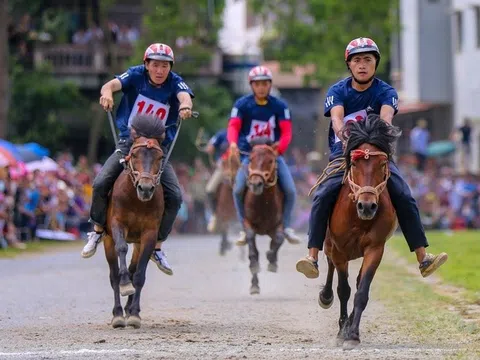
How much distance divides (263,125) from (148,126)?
500 centimetres

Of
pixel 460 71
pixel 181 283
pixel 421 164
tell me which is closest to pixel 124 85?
pixel 181 283

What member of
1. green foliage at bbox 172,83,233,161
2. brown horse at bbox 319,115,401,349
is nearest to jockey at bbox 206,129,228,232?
brown horse at bbox 319,115,401,349

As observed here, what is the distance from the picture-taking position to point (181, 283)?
1870cm

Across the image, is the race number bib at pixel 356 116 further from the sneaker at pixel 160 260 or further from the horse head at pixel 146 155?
the sneaker at pixel 160 260

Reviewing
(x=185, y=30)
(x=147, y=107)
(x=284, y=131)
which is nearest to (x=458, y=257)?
(x=284, y=131)

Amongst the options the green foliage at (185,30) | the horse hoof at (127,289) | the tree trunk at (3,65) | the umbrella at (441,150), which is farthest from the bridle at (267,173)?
the umbrella at (441,150)

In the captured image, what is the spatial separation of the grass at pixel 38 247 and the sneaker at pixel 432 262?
14418 millimetres

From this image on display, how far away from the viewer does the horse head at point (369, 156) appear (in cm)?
1137

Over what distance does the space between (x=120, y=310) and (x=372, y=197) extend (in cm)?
307

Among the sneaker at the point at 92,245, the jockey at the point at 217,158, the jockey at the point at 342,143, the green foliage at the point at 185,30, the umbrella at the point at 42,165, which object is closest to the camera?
the jockey at the point at 342,143

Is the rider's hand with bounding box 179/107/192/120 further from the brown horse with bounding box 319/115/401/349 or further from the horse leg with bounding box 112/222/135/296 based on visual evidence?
the brown horse with bounding box 319/115/401/349

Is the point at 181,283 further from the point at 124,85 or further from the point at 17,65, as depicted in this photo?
the point at 17,65

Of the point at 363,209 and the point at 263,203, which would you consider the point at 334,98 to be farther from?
the point at 263,203

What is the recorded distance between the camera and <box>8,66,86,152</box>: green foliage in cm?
4409
